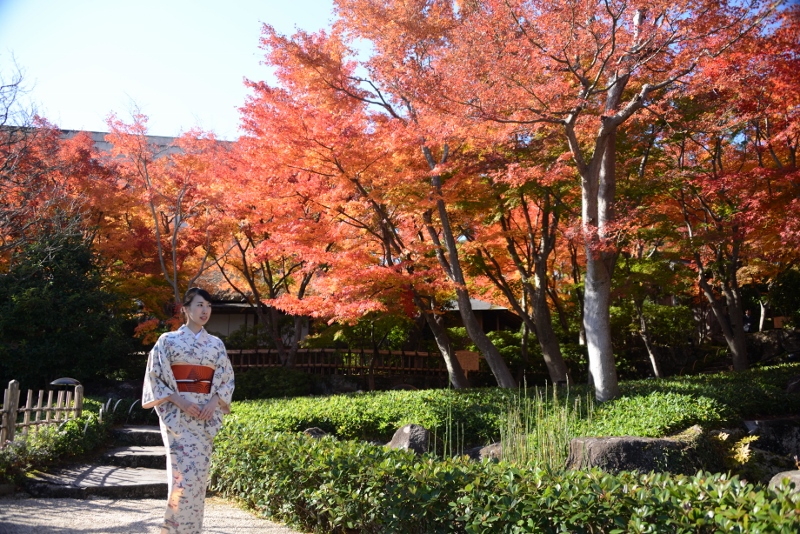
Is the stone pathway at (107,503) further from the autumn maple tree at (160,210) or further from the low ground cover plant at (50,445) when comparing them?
the autumn maple tree at (160,210)

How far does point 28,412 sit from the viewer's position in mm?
7527

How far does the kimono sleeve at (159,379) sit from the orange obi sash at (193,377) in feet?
0.16

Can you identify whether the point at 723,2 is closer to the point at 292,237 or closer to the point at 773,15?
the point at 773,15

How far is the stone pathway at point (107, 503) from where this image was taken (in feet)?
16.6

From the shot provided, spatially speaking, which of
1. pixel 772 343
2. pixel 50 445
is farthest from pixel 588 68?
pixel 772 343

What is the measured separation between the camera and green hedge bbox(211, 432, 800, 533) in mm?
3164

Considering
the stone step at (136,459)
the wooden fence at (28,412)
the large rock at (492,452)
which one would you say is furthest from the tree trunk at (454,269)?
the wooden fence at (28,412)

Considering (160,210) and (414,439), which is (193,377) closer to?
(414,439)

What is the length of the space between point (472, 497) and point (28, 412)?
5.91 meters

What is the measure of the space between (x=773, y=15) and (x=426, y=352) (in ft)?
35.2

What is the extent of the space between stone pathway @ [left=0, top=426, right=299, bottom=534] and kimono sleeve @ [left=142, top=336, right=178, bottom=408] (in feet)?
4.78

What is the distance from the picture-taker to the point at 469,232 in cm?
1289

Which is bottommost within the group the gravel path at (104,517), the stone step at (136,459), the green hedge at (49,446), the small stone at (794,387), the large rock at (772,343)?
the gravel path at (104,517)

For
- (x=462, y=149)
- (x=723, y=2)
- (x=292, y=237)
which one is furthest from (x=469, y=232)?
(x=723, y=2)
